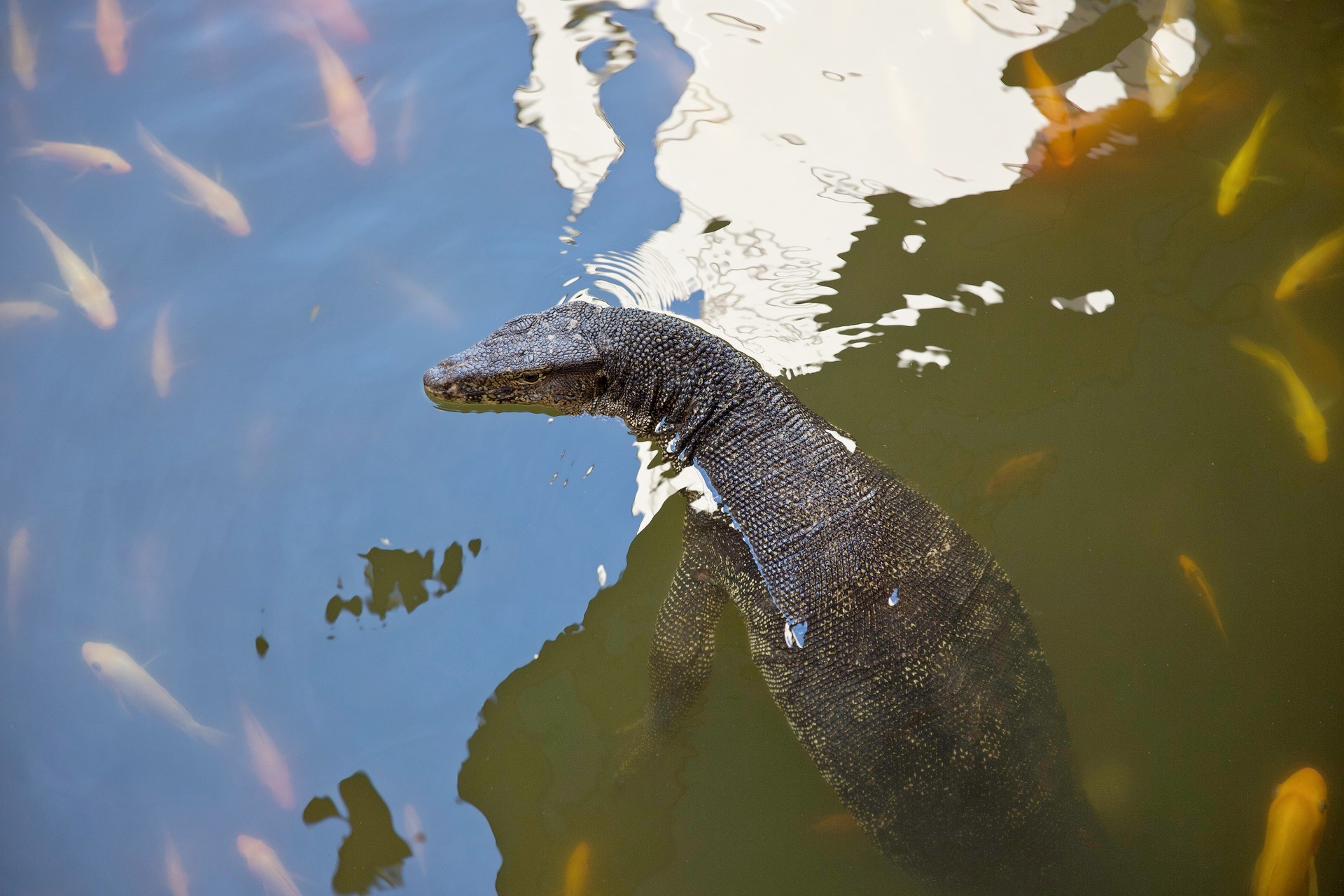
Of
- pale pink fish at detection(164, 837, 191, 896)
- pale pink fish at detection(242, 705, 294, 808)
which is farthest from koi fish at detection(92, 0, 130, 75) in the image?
pale pink fish at detection(164, 837, 191, 896)

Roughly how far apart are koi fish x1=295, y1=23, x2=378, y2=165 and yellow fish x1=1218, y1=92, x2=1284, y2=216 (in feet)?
15.0

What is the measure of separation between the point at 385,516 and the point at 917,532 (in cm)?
244

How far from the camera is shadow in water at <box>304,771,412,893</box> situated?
341 centimetres

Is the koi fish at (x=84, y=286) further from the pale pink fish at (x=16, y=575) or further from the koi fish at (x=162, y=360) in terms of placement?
the pale pink fish at (x=16, y=575)

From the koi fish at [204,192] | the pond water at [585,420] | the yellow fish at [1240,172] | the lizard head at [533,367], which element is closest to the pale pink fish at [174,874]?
the pond water at [585,420]

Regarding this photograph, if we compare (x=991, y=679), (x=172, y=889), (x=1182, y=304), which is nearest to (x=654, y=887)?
(x=991, y=679)

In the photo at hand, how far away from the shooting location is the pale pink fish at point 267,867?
11.2 ft

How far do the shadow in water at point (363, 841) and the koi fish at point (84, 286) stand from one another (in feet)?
8.87

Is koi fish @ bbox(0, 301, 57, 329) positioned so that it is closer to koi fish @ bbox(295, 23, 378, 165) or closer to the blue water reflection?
the blue water reflection

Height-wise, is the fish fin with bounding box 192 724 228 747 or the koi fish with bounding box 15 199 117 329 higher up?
the koi fish with bounding box 15 199 117 329

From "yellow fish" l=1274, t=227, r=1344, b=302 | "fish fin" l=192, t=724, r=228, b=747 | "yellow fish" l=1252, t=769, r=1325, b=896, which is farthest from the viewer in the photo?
"yellow fish" l=1274, t=227, r=1344, b=302

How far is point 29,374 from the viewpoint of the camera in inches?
166

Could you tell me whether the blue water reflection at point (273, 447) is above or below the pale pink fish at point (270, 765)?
above

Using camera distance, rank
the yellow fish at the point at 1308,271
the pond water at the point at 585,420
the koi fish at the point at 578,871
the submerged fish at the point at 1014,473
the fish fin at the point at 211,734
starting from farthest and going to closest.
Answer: the yellow fish at the point at 1308,271 < the submerged fish at the point at 1014,473 < the fish fin at the point at 211,734 < the pond water at the point at 585,420 < the koi fish at the point at 578,871
